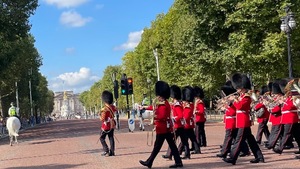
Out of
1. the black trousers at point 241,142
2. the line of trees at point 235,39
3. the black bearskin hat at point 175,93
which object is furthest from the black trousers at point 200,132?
the line of trees at point 235,39

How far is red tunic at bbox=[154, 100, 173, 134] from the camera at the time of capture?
11.3 metres

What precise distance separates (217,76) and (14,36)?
47.9 feet

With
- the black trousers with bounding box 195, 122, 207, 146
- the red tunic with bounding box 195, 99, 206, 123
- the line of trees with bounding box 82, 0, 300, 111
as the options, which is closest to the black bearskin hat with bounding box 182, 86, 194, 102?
the red tunic with bounding box 195, 99, 206, 123

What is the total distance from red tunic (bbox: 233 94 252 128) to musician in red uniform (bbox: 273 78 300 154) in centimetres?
139

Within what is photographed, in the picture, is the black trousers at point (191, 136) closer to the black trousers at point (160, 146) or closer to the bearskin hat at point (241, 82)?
the black trousers at point (160, 146)

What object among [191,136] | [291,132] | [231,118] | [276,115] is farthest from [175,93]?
[291,132]

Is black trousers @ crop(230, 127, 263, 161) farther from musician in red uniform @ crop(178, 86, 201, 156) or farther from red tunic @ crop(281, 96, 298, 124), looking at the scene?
musician in red uniform @ crop(178, 86, 201, 156)

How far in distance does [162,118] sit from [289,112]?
3.20m

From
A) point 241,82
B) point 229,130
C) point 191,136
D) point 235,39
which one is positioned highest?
point 235,39

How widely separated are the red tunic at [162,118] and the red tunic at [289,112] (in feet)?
9.74

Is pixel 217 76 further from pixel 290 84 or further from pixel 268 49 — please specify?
pixel 290 84

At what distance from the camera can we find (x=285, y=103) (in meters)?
12.3

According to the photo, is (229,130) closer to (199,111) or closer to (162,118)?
(162,118)

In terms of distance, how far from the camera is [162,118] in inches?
444
